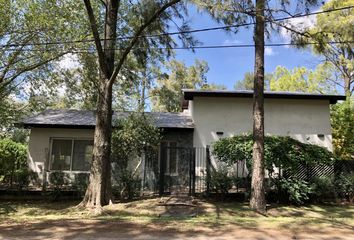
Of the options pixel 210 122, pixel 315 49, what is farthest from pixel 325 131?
pixel 315 49

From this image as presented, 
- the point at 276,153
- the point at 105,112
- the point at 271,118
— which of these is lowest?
the point at 276,153

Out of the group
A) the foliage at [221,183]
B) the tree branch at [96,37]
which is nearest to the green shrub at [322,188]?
the foliage at [221,183]

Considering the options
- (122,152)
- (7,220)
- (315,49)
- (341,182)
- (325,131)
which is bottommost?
(7,220)

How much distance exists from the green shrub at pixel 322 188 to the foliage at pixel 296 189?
40cm

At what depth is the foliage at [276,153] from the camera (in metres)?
12.9

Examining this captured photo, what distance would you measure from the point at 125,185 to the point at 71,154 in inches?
198

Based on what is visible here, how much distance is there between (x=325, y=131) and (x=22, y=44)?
1424 cm

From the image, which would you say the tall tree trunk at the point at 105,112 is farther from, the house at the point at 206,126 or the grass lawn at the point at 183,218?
the house at the point at 206,126

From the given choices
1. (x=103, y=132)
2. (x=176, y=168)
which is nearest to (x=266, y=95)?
(x=176, y=168)

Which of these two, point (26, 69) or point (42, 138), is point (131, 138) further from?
point (42, 138)

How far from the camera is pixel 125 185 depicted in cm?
1380

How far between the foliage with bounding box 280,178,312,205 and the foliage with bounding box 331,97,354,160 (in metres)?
8.64

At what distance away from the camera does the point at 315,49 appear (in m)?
12.1

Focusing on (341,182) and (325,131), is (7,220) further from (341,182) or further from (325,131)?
(325,131)
